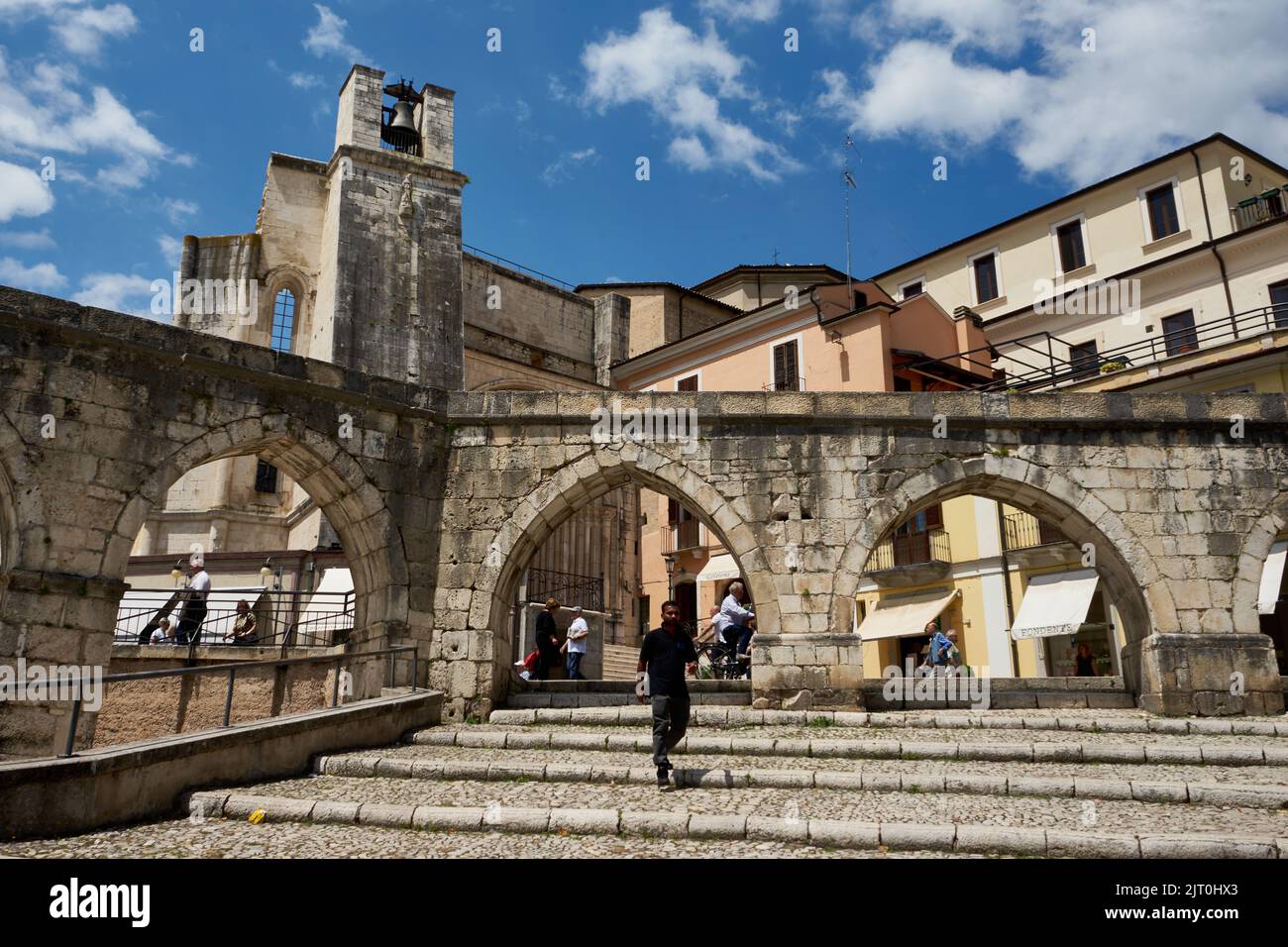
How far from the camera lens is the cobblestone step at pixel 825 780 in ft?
22.8

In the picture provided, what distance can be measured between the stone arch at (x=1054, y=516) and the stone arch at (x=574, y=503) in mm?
1027

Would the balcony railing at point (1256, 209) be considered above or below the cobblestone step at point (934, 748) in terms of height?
above

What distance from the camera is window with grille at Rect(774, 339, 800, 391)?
26.2 metres

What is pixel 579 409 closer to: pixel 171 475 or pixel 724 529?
pixel 724 529

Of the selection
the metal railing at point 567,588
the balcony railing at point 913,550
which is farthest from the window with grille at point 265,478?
the balcony railing at point 913,550

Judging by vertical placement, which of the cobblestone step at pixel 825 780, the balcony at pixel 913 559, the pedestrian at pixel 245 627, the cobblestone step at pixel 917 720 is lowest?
the cobblestone step at pixel 825 780

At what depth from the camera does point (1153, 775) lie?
25.5 ft

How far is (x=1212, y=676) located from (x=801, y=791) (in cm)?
634

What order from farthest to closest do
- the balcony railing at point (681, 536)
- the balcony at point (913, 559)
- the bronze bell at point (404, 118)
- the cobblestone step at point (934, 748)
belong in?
1. the balcony railing at point (681, 536)
2. the bronze bell at point (404, 118)
3. the balcony at point (913, 559)
4. the cobblestone step at point (934, 748)

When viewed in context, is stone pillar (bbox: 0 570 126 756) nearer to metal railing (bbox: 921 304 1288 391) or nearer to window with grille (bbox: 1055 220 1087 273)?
metal railing (bbox: 921 304 1288 391)

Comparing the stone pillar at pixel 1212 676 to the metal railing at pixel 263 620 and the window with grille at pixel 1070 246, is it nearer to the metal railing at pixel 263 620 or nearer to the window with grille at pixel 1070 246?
the metal railing at pixel 263 620

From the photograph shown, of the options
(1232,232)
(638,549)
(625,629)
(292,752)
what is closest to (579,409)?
(292,752)

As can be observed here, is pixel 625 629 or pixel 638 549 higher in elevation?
pixel 638 549
